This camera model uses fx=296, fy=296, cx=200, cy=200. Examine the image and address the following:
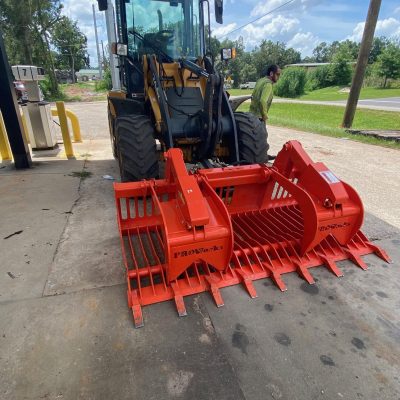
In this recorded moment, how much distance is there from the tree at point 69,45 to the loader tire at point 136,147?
43.3 metres

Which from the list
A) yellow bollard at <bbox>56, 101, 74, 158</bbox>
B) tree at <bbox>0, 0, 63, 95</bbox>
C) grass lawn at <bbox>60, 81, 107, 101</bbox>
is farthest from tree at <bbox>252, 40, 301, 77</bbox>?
yellow bollard at <bbox>56, 101, 74, 158</bbox>

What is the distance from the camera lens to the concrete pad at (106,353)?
177 cm

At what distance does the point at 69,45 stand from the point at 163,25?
2034 inches

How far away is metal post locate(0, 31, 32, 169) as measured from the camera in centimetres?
513

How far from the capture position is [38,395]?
1.73m

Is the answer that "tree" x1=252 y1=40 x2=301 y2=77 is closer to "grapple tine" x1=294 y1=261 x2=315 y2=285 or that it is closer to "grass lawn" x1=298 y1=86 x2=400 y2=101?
"grass lawn" x1=298 y1=86 x2=400 y2=101

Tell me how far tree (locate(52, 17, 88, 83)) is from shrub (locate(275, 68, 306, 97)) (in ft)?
88.6

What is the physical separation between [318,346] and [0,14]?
109ft

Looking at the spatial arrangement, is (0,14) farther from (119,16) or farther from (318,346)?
(318,346)

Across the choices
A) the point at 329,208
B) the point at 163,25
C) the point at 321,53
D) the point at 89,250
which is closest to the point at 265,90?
the point at 163,25

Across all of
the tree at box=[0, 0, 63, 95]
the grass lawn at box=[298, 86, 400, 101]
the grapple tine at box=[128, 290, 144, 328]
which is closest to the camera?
the grapple tine at box=[128, 290, 144, 328]

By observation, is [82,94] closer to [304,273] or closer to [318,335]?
[304,273]

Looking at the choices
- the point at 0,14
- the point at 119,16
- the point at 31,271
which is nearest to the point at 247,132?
the point at 119,16

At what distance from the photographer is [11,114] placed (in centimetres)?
539
